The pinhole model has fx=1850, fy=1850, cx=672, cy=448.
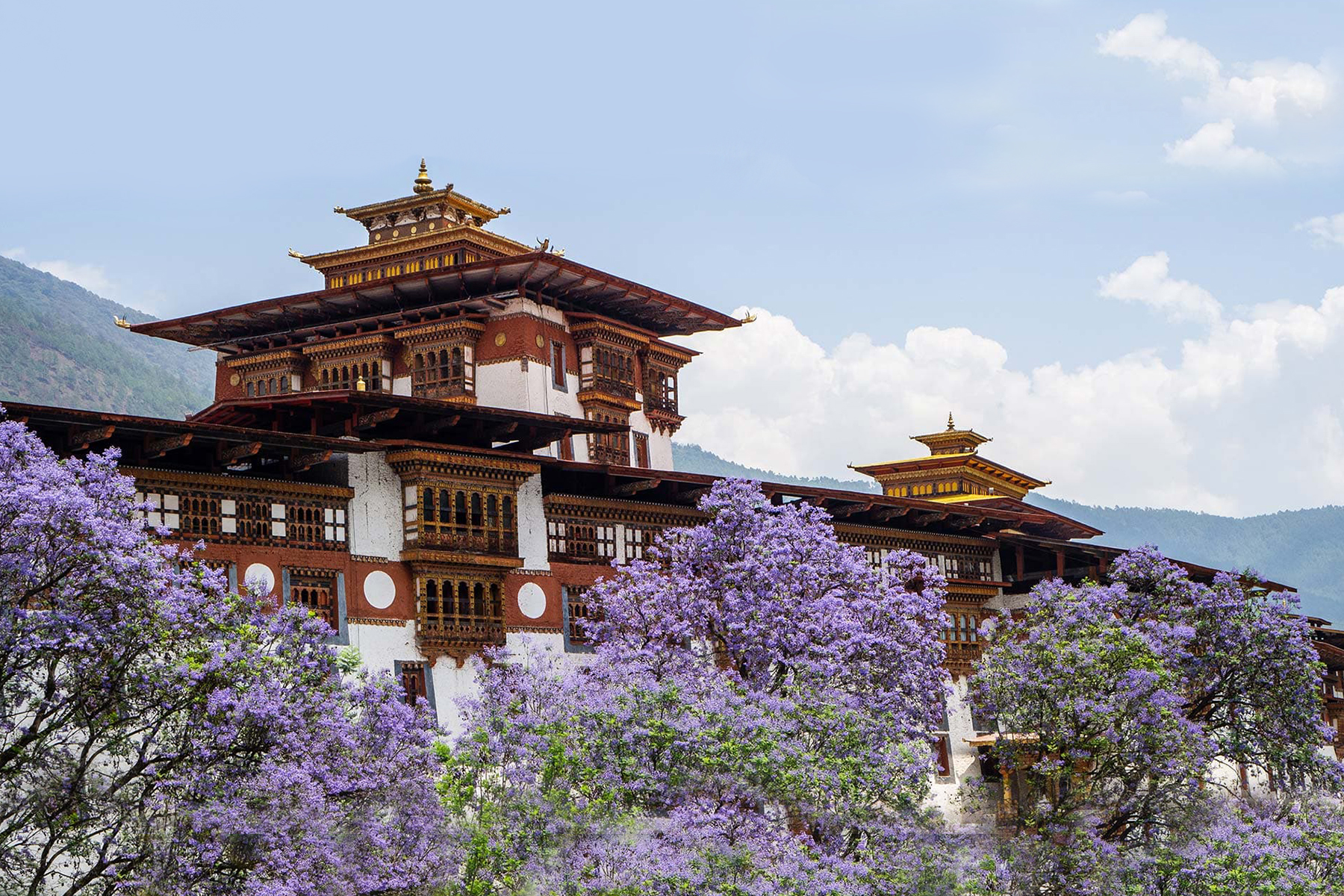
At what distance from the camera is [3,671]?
28.7 metres

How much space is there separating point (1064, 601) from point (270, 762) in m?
23.3

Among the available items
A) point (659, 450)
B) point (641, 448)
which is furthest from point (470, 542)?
point (659, 450)

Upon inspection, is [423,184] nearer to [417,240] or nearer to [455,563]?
[417,240]

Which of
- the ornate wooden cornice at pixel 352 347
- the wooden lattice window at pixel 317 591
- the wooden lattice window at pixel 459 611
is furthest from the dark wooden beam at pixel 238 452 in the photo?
the ornate wooden cornice at pixel 352 347

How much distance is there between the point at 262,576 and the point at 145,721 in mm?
13401

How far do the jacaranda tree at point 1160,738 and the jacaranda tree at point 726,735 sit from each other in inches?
125

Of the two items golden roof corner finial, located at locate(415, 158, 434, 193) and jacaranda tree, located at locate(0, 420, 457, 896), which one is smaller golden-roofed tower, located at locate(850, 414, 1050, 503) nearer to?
golden roof corner finial, located at locate(415, 158, 434, 193)

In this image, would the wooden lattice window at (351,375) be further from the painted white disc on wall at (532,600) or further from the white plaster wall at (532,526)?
the painted white disc on wall at (532,600)

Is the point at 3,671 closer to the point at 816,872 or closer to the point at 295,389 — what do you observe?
the point at 816,872

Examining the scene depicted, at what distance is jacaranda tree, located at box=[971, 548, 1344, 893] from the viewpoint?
141 ft

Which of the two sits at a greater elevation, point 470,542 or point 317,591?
point 470,542

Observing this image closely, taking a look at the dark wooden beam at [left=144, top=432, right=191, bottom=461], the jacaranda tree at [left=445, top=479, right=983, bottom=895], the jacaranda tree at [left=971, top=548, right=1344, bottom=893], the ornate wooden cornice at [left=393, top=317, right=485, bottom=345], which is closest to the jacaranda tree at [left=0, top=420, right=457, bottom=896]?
the jacaranda tree at [left=445, top=479, right=983, bottom=895]

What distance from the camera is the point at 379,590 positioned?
47438 mm

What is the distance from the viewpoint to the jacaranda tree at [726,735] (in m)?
36.0
